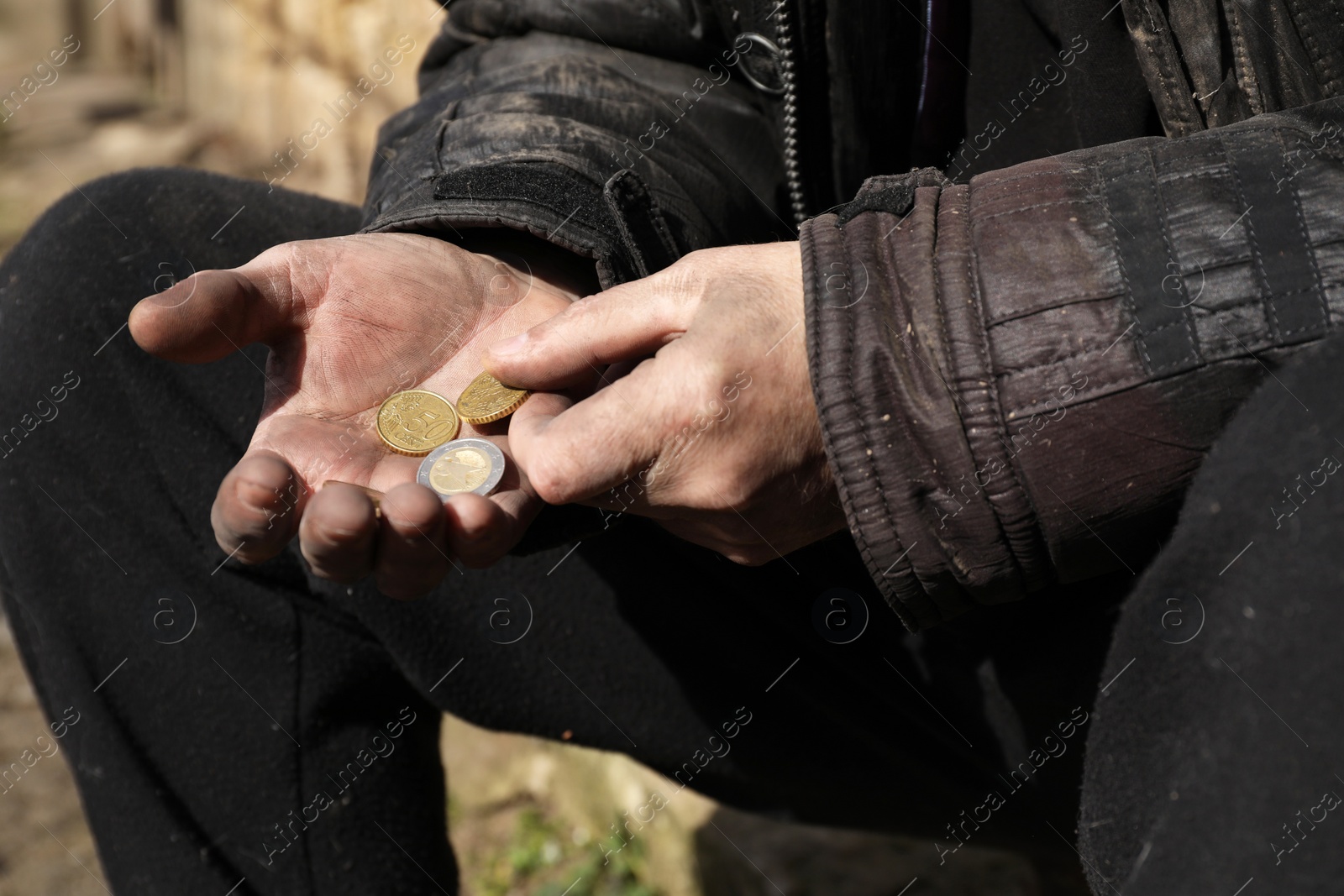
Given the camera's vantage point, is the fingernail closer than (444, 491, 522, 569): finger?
No

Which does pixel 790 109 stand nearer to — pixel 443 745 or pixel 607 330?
pixel 607 330

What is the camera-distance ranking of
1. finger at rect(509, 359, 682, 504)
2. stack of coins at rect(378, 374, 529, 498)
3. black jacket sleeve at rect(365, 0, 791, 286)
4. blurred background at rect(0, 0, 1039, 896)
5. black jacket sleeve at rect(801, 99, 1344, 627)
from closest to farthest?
black jacket sleeve at rect(801, 99, 1344, 627)
finger at rect(509, 359, 682, 504)
stack of coins at rect(378, 374, 529, 498)
black jacket sleeve at rect(365, 0, 791, 286)
blurred background at rect(0, 0, 1039, 896)

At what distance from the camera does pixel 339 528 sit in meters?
1.06

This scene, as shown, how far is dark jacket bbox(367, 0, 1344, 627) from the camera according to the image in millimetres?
1037

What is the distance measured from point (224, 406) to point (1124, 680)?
4.13 ft

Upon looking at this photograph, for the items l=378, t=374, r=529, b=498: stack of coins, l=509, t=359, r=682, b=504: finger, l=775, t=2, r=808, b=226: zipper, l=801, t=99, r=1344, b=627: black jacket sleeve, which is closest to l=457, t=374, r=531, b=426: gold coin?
l=378, t=374, r=529, b=498: stack of coins

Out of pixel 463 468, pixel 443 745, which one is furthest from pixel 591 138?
pixel 443 745

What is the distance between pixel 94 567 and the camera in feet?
4.96

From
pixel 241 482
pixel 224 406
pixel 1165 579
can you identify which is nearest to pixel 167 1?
pixel 224 406

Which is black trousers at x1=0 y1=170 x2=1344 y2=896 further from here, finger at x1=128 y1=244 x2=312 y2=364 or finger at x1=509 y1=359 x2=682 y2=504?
finger at x1=509 y1=359 x2=682 y2=504

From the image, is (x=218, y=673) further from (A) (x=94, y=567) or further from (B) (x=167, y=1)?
(B) (x=167, y=1)

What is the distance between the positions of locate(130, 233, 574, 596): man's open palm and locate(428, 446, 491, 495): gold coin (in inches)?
1.3

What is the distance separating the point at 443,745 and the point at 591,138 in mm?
2134

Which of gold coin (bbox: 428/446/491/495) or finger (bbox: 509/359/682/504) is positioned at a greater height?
finger (bbox: 509/359/682/504)
